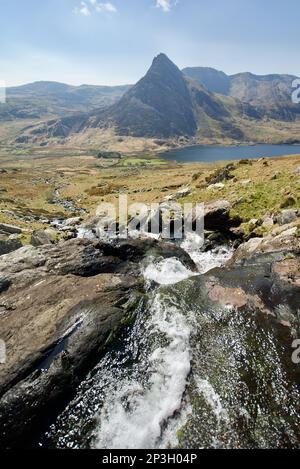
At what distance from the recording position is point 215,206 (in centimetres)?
4334

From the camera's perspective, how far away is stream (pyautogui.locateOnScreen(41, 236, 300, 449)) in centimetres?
1368

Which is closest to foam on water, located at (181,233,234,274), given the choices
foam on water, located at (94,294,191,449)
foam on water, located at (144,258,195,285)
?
foam on water, located at (144,258,195,285)

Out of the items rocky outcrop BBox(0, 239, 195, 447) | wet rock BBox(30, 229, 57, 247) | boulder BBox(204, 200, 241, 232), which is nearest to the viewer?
rocky outcrop BBox(0, 239, 195, 447)

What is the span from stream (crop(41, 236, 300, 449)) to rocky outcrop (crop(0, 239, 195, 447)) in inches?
38.8

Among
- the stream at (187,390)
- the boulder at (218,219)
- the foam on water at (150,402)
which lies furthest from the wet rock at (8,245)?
the foam on water at (150,402)

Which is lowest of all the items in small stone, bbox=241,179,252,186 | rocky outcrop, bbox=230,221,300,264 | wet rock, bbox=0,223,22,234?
wet rock, bbox=0,223,22,234

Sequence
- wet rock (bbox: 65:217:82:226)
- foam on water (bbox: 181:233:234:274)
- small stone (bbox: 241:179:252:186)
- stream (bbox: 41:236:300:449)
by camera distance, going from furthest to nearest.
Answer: wet rock (bbox: 65:217:82:226) → small stone (bbox: 241:179:252:186) → foam on water (bbox: 181:233:234:274) → stream (bbox: 41:236:300:449)

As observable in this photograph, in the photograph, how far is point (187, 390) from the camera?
15359 millimetres

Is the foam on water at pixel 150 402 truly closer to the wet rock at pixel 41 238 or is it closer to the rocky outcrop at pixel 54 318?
the rocky outcrop at pixel 54 318

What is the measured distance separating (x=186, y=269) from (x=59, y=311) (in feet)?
41.0

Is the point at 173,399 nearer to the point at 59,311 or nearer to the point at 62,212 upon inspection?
the point at 59,311

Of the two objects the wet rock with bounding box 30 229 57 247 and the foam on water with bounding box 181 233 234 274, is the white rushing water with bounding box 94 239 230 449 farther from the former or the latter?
the wet rock with bounding box 30 229 57 247

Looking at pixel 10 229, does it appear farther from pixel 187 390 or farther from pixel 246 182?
pixel 187 390

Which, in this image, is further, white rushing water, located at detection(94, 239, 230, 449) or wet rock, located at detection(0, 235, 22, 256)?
wet rock, located at detection(0, 235, 22, 256)
